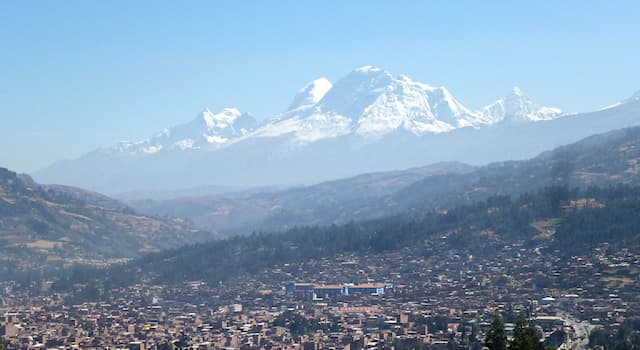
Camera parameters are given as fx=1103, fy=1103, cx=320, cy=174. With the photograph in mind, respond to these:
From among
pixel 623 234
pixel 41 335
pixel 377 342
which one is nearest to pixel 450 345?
pixel 377 342

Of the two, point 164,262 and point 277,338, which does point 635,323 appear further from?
point 164,262

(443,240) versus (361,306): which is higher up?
(443,240)

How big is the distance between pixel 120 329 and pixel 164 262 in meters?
56.0

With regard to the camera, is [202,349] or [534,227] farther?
[534,227]

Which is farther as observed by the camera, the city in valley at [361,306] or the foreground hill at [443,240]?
the foreground hill at [443,240]

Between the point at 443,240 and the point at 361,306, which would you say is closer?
the point at 361,306

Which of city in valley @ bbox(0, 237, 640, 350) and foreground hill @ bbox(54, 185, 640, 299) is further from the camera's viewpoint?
foreground hill @ bbox(54, 185, 640, 299)

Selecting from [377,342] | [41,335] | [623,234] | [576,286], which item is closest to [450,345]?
[377,342]

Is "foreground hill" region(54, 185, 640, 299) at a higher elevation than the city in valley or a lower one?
higher

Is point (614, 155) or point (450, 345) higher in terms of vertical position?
point (614, 155)

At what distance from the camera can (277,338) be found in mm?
81312

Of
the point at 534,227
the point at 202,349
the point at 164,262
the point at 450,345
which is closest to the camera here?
the point at 450,345

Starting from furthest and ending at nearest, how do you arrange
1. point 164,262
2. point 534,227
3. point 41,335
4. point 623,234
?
point 164,262, point 534,227, point 623,234, point 41,335

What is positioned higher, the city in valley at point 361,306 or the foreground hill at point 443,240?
the foreground hill at point 443,240
